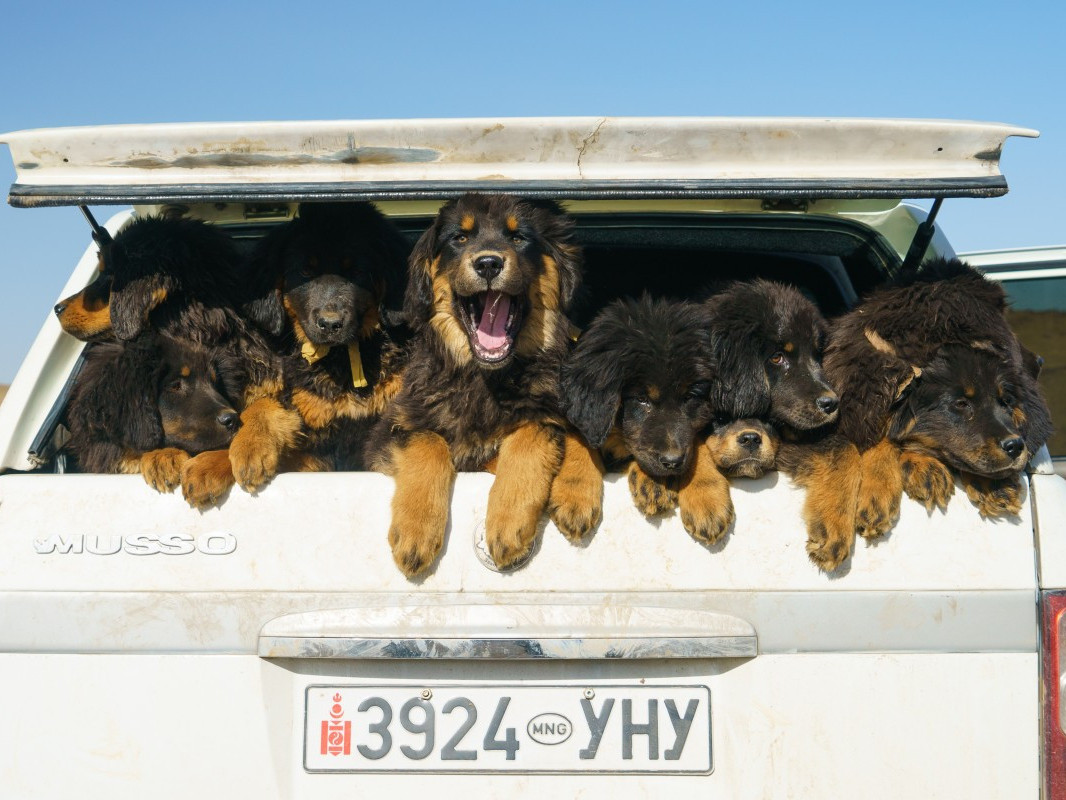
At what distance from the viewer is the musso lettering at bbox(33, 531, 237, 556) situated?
2631 mm

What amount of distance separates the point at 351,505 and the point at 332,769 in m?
0.66

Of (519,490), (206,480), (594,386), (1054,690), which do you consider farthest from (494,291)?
(1054,690)

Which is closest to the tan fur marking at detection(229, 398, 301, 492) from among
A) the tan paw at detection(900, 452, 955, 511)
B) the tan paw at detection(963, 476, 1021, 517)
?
the tan paw at detection(900, 452, 955, 511)

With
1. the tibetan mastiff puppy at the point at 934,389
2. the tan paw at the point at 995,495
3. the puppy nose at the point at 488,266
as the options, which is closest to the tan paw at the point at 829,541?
the tibetan mastiff puppy at the point at 934,389

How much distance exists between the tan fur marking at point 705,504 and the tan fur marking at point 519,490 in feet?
1.34

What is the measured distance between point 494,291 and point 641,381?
71 centimetres

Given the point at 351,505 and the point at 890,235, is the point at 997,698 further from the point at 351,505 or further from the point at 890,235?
the point at 890,235

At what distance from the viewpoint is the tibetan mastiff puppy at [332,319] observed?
3.94 meters

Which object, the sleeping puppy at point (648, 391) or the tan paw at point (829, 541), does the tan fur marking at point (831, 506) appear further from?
the sleeping puppy at point (648, 391)

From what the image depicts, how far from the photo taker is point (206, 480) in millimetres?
2869

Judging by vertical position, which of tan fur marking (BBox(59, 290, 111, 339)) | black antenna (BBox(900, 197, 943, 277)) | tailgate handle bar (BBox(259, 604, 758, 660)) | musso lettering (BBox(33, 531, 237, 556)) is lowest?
tailgate handle bar (BBox(259, 604, 758, 660))

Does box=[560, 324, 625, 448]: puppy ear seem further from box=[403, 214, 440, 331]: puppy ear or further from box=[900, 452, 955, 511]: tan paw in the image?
box=[900, 452, 955, 511]: tan paw

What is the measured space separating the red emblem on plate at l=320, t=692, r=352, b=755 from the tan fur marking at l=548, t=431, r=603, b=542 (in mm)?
734

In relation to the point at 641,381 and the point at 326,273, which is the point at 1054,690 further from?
the point at 326,273
